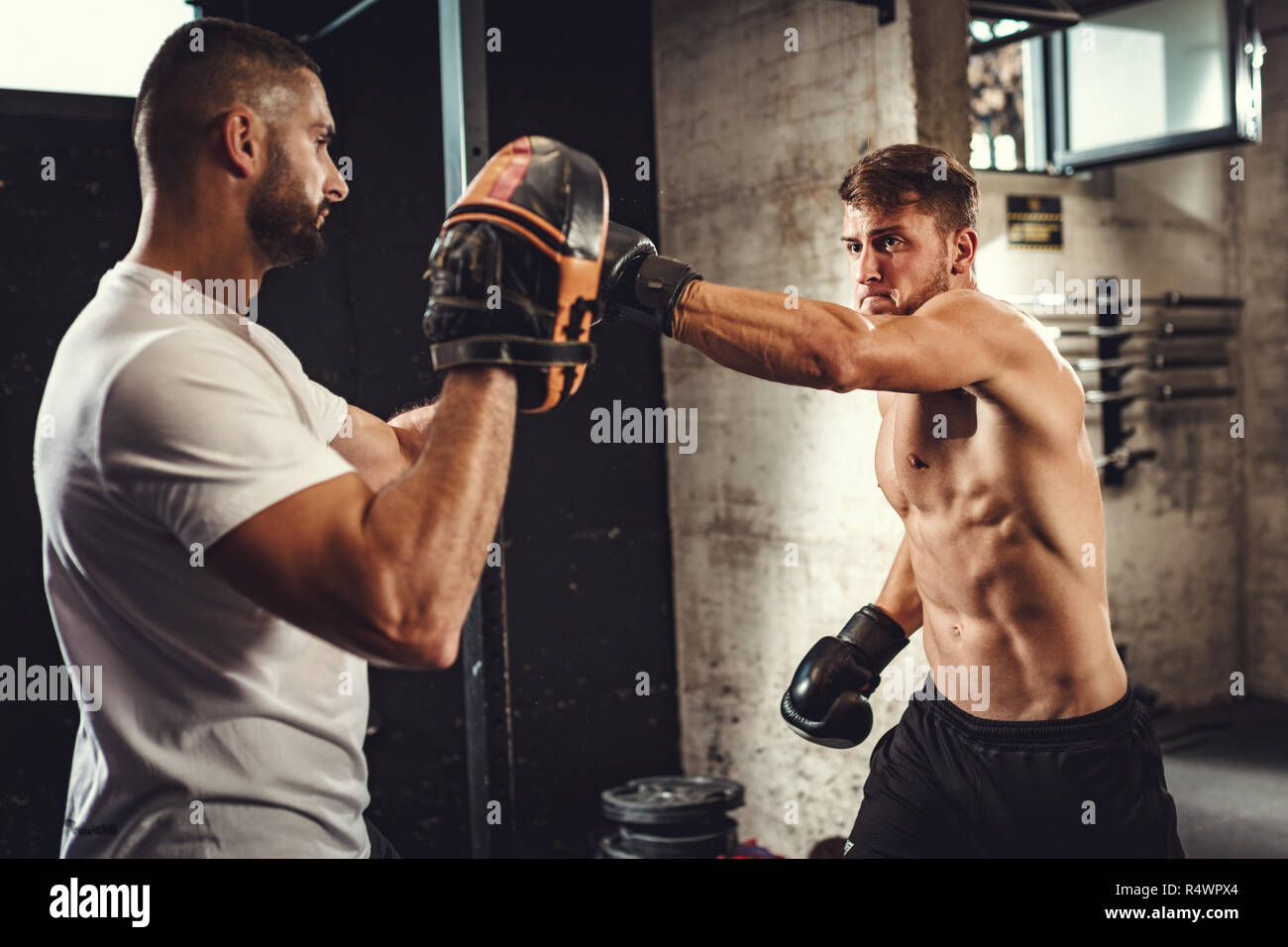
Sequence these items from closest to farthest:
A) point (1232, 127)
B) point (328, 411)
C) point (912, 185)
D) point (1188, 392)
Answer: point (328, 411) < point (912, 185) < point (1232, 127) < point (1188, 392)

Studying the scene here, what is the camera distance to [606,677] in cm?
441

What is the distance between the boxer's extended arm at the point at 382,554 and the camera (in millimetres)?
1143

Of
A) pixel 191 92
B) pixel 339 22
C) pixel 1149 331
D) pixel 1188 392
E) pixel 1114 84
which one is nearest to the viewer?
pixel 191 92

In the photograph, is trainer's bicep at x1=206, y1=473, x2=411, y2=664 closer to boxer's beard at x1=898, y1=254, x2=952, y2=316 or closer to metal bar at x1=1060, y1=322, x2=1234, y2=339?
boxer's beard at x1=898, y1=254, x2=952, y2=316

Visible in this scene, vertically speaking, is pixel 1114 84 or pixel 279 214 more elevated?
pixel 1114 84

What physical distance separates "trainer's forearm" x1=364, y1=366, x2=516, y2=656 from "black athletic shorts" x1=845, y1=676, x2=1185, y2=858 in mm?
1327

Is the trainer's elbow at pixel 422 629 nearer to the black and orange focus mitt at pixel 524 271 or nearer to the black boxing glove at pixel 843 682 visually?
the black and orange focus mitt at pixel 524 271

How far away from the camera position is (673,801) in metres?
3.66

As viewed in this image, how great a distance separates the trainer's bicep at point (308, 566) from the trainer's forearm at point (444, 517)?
0.02m

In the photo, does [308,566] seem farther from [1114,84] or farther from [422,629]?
[1114,84]

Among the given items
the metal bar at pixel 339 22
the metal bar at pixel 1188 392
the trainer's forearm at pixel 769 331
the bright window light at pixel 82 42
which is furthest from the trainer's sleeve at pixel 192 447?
the metal bar at pixel 1188 392

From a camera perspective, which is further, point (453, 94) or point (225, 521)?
point (453, 94)

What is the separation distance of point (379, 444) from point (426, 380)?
2057 millimetres

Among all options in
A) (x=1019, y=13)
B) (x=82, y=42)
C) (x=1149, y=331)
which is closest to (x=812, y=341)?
(x=82, y=42)
